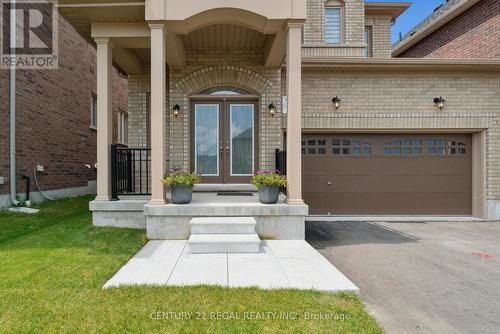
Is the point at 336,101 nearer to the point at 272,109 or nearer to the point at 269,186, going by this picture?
the point at 272,109

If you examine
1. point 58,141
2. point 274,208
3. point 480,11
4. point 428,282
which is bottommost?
point 428,282

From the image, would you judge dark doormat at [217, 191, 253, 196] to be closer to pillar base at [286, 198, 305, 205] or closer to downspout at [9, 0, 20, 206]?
pillar base at [286, 198, 305, 205]

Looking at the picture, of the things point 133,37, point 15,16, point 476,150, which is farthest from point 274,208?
point 15,16

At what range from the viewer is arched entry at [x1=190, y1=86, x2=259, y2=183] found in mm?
6648

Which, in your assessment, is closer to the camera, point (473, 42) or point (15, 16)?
point (15, 16)

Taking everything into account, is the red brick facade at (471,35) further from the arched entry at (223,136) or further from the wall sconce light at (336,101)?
the arched entry at (223,136)

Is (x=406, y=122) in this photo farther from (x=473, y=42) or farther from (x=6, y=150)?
(x=6, y=150)

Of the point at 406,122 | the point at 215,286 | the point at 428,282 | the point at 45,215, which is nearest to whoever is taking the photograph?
the point at 215,286

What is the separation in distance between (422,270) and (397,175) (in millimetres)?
4093

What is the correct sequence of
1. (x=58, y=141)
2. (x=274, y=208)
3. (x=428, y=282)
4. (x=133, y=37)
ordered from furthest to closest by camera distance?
(x=58, y=141)
(x=133, y=37)
(x=274, y=208)
(x=428, y=282)

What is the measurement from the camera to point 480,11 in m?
8.63

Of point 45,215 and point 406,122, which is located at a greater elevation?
point 406,122

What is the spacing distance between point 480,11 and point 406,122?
4773 millimetres

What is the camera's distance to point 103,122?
16.5 ft
